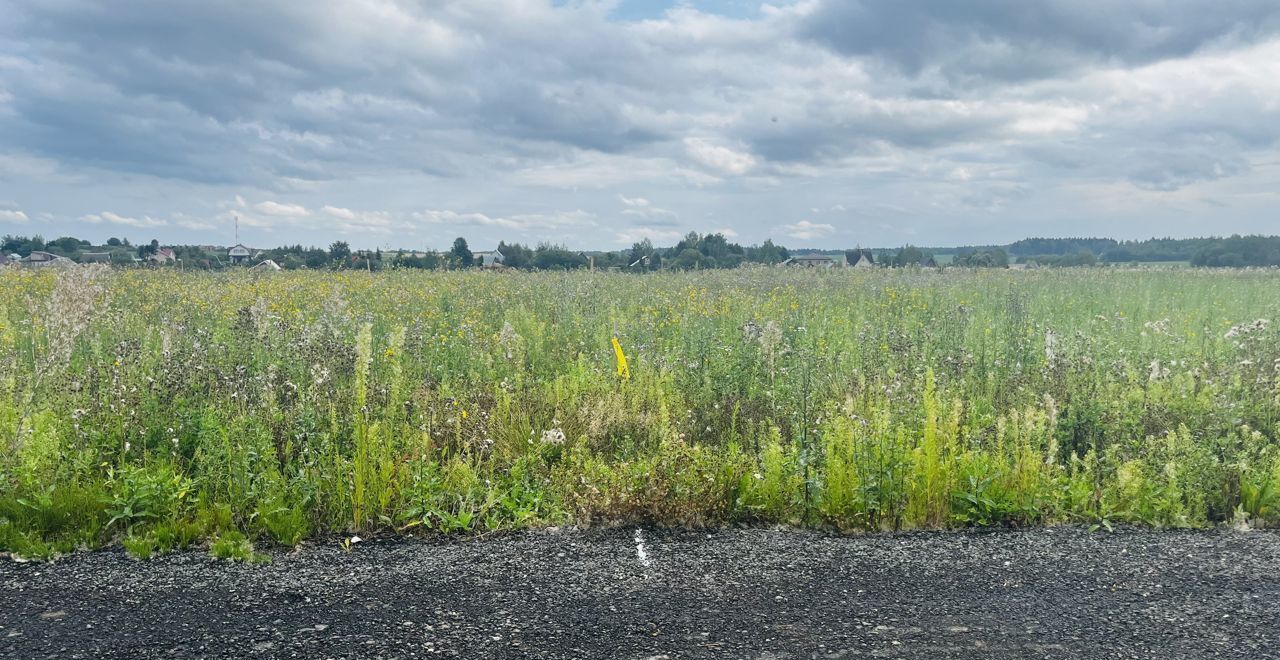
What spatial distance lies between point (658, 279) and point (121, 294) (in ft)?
34.1

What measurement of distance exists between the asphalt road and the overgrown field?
0.32 meters

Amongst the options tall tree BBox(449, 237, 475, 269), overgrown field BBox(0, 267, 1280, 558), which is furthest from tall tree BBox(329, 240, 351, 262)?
overgrown field BBox(0, 267, 1280, 558)

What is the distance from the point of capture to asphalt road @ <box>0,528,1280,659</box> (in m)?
3.51

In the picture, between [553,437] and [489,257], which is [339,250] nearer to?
[489,257]

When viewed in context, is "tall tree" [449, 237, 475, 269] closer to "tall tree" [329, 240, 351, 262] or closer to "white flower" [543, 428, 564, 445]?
"tall tree" [329, 240, 351, 262]

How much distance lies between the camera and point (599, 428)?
6.60m

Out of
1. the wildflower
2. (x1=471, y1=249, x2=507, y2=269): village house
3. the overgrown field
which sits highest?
(x1=471, y1=249, x2=507, y2=269): village house

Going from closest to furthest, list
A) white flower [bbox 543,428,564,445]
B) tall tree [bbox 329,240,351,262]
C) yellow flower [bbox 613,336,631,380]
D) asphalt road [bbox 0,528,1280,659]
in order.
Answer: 1. asphalt road [bbox 0,528,1280,659]
2. white flower [bbox 543,428,564,445]
3. yellow flower [bbox 613,336,631,380]
4. tall tree [bbox 329,240,351,262]

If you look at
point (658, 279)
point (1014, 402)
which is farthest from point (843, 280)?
point (1014, 402)

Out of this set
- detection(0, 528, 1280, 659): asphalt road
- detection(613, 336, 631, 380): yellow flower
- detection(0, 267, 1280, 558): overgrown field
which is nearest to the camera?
detection(0, 528, 1280, 659): asphalt road

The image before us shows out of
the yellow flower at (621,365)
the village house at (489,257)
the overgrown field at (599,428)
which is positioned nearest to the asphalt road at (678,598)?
the overgrown field at (599,428)

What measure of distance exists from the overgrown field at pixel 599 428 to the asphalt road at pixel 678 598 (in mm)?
321

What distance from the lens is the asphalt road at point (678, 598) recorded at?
351 cm

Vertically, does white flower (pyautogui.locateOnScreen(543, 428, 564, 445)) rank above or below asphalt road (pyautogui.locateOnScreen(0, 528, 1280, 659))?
above
